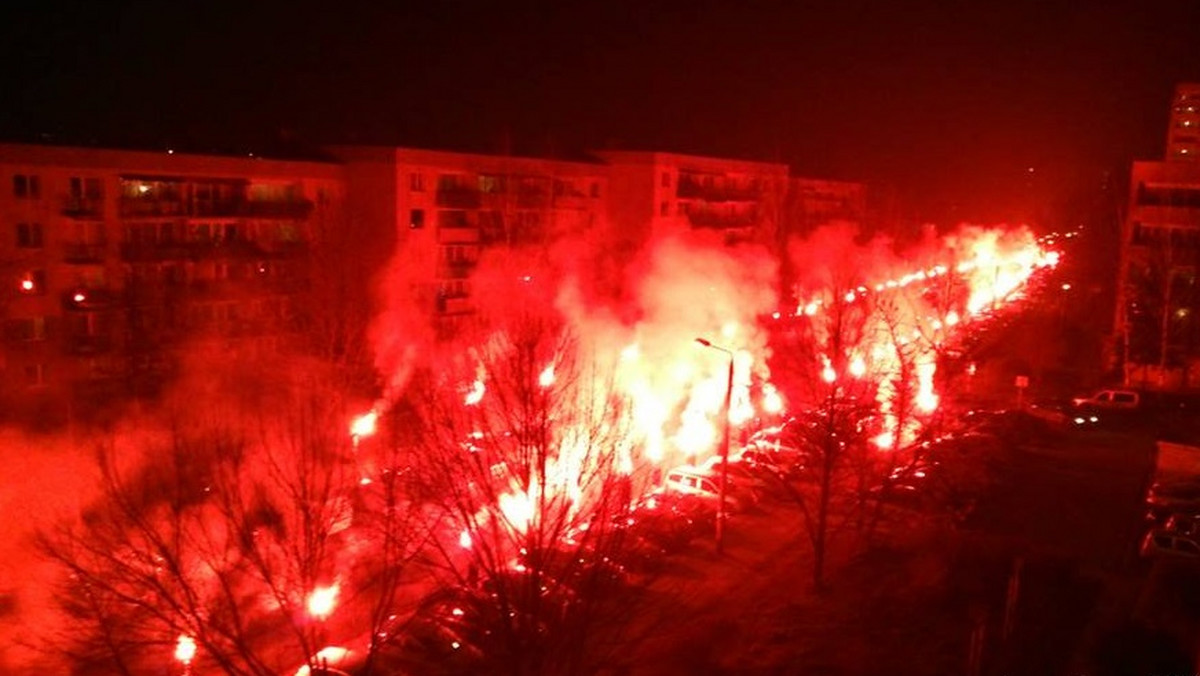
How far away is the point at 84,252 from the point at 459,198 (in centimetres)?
857

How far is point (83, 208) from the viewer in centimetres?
1755

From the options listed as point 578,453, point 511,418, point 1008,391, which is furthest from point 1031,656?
point 1008,391

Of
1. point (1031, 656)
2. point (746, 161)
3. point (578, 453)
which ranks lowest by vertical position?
point (1031, 656)

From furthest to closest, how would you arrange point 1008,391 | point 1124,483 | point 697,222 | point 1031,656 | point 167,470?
1. point 697,222
2. point 1008,391
3. point 1124,483
4. point 167,470
5. point 1031,656

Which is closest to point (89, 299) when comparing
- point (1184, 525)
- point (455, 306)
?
point (455, 306)

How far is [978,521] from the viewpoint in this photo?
1374cm

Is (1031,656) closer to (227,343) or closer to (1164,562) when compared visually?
(1164,562)

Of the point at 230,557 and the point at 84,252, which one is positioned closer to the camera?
the point at 230,557

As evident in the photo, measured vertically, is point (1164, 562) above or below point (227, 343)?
below

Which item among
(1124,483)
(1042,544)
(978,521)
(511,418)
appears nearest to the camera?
(511,418)

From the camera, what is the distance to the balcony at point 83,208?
17.3m

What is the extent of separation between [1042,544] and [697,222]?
18698 mm

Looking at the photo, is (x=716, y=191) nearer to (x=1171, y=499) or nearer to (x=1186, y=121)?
(x=1171, y=499)

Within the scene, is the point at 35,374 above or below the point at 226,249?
below
